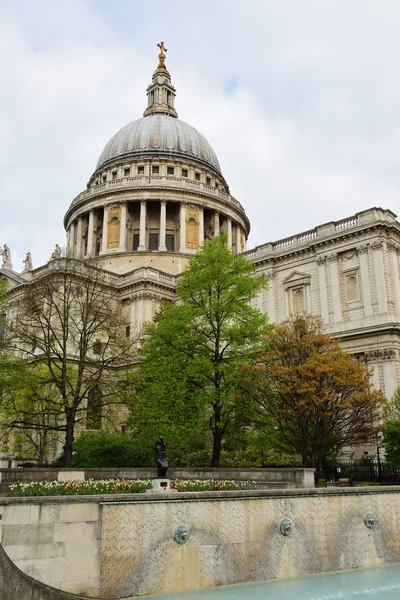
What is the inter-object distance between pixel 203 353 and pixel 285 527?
43.9 feet

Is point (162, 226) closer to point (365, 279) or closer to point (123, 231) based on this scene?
point (123, 231)

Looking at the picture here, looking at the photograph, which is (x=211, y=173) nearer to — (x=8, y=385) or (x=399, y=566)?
(x=8, y=385)

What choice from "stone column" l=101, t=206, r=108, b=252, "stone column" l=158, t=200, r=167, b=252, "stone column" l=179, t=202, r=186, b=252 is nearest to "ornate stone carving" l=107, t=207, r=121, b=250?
"stone column" l=101, t=206, r=108, b=252

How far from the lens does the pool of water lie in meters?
12.9

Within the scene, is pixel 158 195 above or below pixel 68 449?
above

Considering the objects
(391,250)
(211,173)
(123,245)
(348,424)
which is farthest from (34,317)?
(211,173)

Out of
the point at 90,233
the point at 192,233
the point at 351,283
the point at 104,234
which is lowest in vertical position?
the point at 351,283

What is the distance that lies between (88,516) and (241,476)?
33.0ft

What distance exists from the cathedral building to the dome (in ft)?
0.52

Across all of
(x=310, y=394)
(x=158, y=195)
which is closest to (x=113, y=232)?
(x=158, y=195)

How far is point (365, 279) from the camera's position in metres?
39.8

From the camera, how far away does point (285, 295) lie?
147ft

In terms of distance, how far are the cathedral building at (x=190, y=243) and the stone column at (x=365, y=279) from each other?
0.07m

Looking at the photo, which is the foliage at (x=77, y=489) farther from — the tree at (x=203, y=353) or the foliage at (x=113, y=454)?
the foliage at (x=113, y=454)
